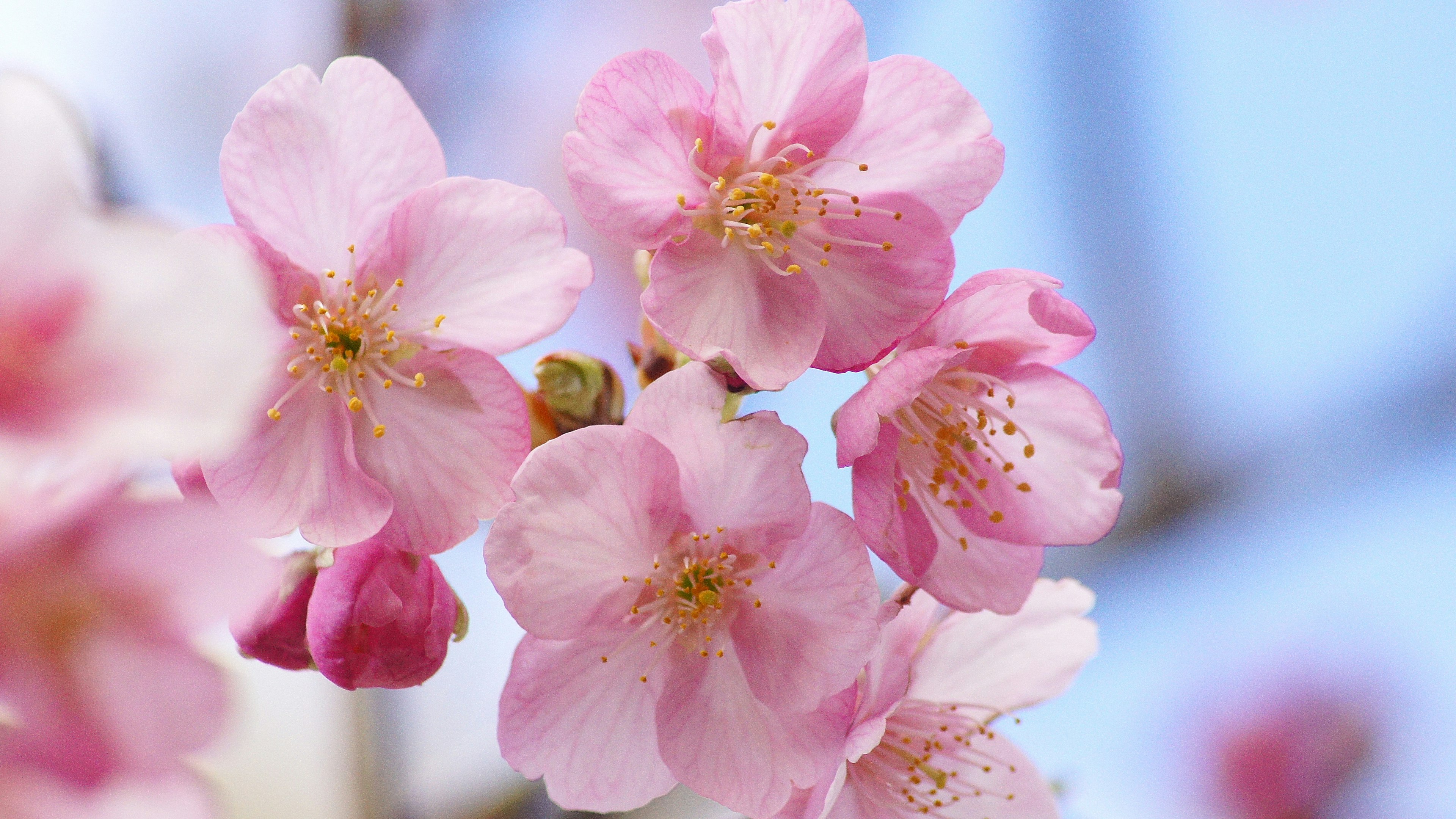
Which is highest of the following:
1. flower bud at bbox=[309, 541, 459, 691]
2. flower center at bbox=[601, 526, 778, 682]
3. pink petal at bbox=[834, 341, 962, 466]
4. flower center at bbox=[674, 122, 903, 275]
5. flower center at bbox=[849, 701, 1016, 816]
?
flower center at bbox=[674, 122, 903, 275]

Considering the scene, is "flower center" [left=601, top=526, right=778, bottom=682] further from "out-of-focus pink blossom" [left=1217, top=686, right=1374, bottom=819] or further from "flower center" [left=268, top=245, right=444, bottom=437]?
"out-of-focus pink blossom" [left=1217, top=686, right=1374, bottom=819]

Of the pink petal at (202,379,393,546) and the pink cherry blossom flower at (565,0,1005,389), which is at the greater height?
the pink cherry blossom flower at (565,0,1005,389)

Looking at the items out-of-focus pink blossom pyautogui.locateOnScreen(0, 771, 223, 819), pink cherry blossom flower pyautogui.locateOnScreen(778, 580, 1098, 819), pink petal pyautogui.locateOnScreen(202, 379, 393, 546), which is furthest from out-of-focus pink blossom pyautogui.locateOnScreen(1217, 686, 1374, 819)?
out-of-focus pink blossom pyautogui.locateOnScreen(0, 771, 223, 819)

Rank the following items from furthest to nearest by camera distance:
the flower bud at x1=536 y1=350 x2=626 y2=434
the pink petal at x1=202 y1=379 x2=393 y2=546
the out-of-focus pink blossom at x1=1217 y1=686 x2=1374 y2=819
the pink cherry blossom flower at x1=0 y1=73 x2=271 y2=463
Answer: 1. the out-of-focus pink blossom at x1=1217 y1=686 x2=1374 y2=819
2. the flower bud at x1=536 y1=350 x2=626 y2=434
3. the pink petal at x1=202 y1=379 x2=393 y2=546
4. the pink cherry blossom flower at x1=0 y1=73 x2=271 y2=463

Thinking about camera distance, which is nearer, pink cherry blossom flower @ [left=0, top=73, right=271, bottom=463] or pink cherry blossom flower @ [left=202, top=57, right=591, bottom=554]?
pink cherry blossom flower @ [left=0, top=73, right=271, bottom=463]

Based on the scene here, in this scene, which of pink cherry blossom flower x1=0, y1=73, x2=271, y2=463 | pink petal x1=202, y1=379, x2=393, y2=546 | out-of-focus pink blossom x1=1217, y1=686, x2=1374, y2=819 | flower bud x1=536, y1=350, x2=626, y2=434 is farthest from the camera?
out-of-focus pink blossom x1=1217, y1=686, x2=1374, y2=819

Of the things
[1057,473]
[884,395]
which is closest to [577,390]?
[884,395]
